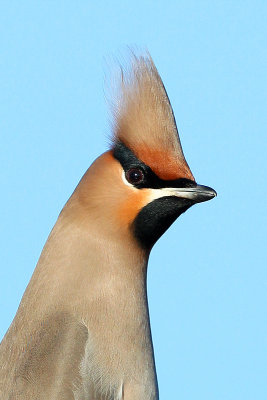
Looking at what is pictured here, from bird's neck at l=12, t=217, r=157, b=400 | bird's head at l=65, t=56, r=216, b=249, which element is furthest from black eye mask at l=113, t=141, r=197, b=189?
bird's neck at l=12, t=217, r=157, b=400

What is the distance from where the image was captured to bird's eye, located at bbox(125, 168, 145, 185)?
10.4 meters

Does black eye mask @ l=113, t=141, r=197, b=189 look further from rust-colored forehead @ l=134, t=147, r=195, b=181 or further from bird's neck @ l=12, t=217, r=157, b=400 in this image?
bird's neck @ l=12, t=217, r=157, b=400

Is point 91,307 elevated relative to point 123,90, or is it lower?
lower

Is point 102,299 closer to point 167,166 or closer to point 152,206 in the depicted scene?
point 152,206

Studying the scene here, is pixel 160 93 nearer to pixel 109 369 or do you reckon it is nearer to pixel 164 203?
pixel 164 203

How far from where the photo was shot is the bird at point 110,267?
405 inches

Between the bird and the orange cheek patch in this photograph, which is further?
the orange cheek patch

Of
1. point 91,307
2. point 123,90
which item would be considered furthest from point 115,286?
point 123,90

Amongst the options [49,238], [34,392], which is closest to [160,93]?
[49,238]

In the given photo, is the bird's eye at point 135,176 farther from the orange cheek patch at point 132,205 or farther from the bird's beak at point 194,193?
the bird's beak at point 194,193

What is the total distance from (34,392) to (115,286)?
2.45 feet

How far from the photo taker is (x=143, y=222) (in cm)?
1046

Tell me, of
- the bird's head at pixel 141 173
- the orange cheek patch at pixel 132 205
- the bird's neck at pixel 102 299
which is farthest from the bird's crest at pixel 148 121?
the bird's neck at pixel 102 299

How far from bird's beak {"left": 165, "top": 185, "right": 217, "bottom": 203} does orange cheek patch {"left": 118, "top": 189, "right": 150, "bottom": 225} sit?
144 millimetres
